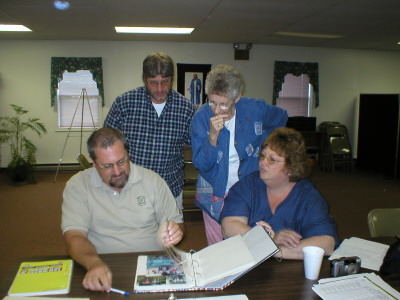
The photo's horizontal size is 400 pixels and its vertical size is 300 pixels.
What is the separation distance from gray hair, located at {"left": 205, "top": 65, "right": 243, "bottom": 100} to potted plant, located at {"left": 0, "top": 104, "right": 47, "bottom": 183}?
563 centimetres

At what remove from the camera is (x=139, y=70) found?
7.61 metres

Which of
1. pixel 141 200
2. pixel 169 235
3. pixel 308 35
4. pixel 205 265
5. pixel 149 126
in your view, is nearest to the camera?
pixel 205 265

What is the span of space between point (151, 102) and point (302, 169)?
44.4 inches

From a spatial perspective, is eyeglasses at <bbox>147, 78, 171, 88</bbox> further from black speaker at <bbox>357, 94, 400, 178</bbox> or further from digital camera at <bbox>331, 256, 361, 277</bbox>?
black speaker at <bbox>357, 94, 400, 178</bbox>

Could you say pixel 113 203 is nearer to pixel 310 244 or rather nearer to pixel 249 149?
pixel 249 149

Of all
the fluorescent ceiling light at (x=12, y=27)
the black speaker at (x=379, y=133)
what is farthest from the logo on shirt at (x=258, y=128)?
the black speaker at (x=379, y=133)

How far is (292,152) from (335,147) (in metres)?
6.61

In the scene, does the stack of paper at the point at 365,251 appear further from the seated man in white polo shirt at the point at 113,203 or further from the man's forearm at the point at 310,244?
the seated man in white polo shirt at the point at 113,203

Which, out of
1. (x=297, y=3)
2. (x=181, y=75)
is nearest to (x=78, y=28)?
(x=181, y=75)

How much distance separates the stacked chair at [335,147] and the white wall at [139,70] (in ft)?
1.76

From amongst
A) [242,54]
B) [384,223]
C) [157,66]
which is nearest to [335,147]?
[242,54]

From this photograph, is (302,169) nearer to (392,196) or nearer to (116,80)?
(392,196)

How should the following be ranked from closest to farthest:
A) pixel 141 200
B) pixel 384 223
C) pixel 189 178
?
pixel 141 200 → pixel 384 223 → pixel 189 178

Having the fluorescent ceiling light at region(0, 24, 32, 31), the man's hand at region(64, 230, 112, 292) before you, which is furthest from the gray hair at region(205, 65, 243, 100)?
the fluorescent ceiling light at region(0, 24, 32, 31)
